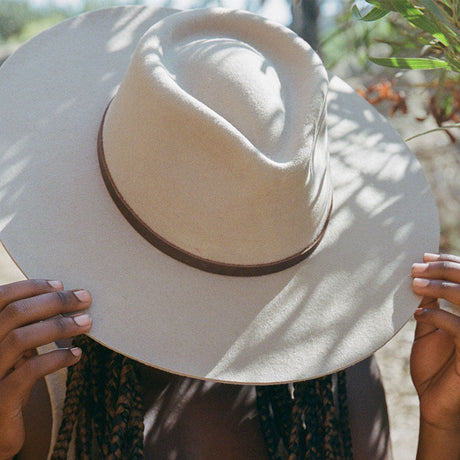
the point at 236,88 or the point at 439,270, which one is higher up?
the point at 236,88

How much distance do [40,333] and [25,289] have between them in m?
0.07

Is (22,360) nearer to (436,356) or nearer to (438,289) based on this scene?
Answer: (438,289)

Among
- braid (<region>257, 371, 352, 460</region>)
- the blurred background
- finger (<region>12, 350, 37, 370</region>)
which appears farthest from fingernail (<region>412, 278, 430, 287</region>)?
finger (<region>12, 350, 37, 370</region>)

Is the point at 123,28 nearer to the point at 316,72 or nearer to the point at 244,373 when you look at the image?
the point at 316,72

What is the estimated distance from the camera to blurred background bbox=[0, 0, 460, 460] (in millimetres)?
1623

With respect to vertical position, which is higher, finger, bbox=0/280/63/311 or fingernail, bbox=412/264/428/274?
finger, bbox=0/280/63/311

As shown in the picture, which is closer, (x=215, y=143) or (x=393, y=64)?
(x=215, y=143)

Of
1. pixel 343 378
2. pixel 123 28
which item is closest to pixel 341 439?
pixel 343 378

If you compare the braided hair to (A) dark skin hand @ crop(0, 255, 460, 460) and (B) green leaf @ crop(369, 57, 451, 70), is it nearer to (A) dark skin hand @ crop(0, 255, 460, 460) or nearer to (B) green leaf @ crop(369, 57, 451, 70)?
(A) dark skin hand @ crop(0, 255, 460, 460)

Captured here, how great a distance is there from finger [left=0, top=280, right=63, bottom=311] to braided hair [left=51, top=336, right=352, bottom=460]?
253 mm

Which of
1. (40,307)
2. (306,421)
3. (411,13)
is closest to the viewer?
(40,307)

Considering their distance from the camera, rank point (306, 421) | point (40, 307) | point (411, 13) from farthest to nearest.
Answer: point (306, 421), point (411, 13), point (40, 307)

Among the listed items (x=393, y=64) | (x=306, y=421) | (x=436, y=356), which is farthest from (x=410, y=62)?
(x=306, y=421)

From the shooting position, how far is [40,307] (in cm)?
85
